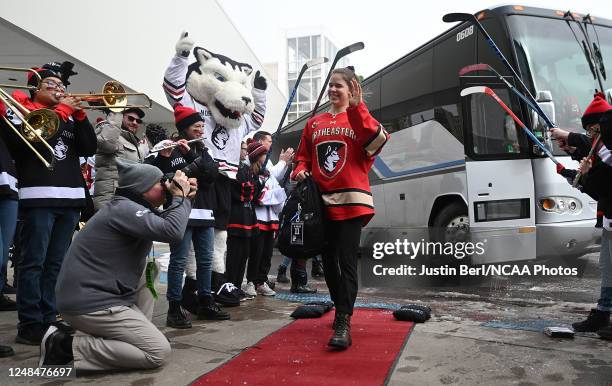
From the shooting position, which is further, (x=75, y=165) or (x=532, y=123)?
(x=532, y=123)

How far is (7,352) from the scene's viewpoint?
3.23 metres

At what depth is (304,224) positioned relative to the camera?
11.6 feet

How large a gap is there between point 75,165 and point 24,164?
0.35 metres

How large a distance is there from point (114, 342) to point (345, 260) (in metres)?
1.52

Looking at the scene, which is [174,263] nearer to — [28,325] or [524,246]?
[28,325]

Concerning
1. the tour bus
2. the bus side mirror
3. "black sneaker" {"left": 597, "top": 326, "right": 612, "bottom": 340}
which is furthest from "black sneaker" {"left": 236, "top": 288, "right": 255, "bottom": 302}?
the bus side mirror

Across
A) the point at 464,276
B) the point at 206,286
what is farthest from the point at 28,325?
the point at 464,276

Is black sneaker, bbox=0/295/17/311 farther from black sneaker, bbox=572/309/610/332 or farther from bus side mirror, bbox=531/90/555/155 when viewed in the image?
bus side mirror, bbox=531/90/555/155

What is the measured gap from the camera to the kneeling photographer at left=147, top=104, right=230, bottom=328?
4.12m

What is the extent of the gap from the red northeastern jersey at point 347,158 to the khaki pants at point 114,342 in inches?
55.8

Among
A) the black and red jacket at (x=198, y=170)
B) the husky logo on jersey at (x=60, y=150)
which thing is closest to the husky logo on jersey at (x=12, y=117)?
the husky logo on jersey at (x=60, y=150)

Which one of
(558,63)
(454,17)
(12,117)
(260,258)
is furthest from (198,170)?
(558,63)

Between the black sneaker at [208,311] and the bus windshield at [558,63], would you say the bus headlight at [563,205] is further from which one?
the black sneaker at [208,311]

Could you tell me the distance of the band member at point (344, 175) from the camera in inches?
137
